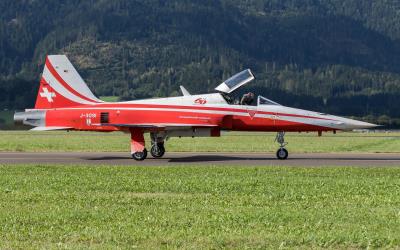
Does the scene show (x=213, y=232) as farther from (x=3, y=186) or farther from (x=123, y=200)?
(x=3, y=186)

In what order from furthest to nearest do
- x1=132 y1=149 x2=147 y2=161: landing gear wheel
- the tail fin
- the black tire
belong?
the tail fin
the black tire
x1=132 y1=149 x2=147 y2=161: landing gear wheel

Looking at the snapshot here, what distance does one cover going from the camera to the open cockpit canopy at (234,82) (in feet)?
104

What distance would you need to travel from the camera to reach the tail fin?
3316cm

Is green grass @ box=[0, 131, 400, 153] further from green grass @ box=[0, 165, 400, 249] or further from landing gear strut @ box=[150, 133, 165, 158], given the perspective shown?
green grass @ box=[0, 165, 400, 249]

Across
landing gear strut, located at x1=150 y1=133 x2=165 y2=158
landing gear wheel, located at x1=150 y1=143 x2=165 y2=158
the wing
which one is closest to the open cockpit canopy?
the wing

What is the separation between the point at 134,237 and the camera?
11.8 m

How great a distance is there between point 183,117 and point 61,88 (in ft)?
19.8

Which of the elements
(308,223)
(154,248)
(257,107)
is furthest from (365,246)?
(257,107)

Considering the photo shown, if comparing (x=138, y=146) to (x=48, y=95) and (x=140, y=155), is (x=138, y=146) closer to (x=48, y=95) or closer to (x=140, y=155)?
(x=140, y=155)

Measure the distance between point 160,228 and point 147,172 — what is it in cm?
1079

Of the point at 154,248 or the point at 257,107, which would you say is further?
the point at 257,107

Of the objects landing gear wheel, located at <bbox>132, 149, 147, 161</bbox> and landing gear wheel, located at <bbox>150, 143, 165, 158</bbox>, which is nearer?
landing gear wheel, located at <bbox>132, 149, 147, 161</bbox>

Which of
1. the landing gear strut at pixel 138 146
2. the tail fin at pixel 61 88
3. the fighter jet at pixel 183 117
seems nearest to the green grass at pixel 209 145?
the tail fin at pixel 61 88

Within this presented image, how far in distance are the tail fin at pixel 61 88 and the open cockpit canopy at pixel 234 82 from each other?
19.4 ft
